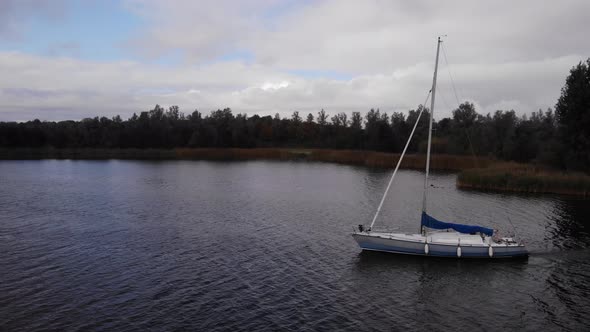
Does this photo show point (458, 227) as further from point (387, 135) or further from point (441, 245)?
point (387, 135)

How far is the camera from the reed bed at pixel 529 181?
197 ft

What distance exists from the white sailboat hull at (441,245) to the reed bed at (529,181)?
3518 cm

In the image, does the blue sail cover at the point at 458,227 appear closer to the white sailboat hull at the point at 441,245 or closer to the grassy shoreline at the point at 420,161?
the white sailboat hull at the point at 441,245

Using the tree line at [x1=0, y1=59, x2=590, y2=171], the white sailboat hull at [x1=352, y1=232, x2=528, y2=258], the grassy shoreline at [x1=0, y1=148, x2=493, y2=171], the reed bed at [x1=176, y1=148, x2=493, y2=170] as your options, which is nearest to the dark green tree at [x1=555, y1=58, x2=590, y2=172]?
the tree line at [x1=0, y1=59, x2=590, y2=171]

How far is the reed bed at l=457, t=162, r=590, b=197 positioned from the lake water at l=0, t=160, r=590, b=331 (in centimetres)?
817

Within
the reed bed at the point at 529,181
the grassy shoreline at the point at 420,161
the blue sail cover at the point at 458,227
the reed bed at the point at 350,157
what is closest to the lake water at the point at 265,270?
the blue sail cover at the point at 458,227

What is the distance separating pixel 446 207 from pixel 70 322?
136ft

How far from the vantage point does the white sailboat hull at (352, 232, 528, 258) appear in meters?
30.3

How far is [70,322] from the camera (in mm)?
20406

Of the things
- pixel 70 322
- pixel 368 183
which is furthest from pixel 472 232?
pixel 368 183

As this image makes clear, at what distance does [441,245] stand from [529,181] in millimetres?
38936

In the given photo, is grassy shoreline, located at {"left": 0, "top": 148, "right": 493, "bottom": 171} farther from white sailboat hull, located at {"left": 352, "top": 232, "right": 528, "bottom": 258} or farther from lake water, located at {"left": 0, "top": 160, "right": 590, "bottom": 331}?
white sailboat hull, located at {"left": 352, "top": 232, "right": 528, "bottom": 258}

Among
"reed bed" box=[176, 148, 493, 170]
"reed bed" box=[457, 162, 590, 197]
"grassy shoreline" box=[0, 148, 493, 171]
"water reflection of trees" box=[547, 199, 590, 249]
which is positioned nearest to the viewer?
"water reflection of trees" box=[547, 199, 590, 249]

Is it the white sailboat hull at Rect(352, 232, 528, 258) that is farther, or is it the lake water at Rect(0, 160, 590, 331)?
the white sailboat hull at Rect(352, 232, 528, 258)
